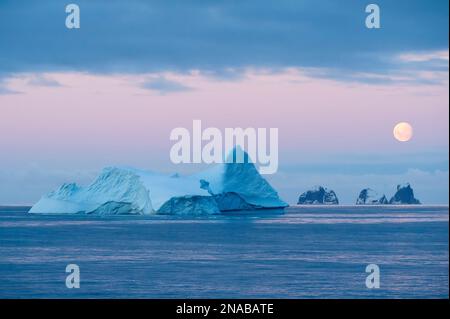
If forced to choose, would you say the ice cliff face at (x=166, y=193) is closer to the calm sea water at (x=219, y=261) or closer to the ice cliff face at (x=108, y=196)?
the ice cliff face at (x=108, y=196)

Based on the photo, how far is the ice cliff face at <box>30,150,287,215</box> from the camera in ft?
105

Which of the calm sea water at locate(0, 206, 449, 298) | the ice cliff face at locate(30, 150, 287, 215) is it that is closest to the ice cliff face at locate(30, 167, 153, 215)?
the ice cliff face at locate(30, 150, 287, 215)

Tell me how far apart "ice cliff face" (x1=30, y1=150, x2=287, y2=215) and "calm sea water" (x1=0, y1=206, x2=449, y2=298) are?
3.61ft

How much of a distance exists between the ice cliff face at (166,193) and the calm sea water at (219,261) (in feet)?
3.61

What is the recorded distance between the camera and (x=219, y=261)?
70.2ft

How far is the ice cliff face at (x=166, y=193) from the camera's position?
105 feet

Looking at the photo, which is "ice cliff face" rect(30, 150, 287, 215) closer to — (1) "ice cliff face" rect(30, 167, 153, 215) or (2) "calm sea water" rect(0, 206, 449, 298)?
(1) "ice cliff face" rect(30, 167, 153, 215)

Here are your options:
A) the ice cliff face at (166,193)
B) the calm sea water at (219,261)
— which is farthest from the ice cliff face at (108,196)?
the calm sea water at (219,261)

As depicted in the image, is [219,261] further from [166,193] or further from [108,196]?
[108,196]

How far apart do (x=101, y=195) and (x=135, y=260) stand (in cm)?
1366

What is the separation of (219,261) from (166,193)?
34.1ft

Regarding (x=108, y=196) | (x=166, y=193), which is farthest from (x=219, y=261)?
(x=108, y=196)

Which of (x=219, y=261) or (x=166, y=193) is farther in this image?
(x=166, y=193)
